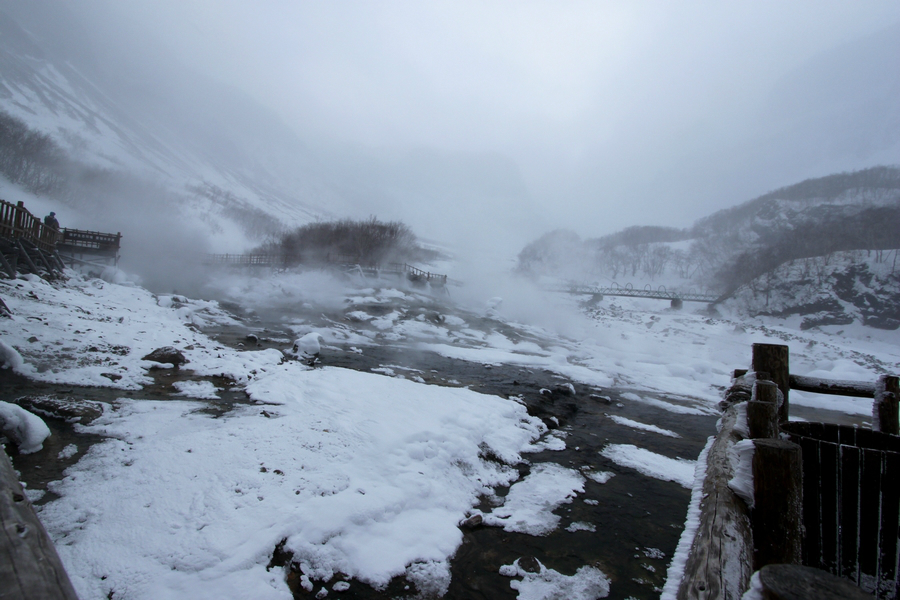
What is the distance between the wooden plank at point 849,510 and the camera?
91.5 inches

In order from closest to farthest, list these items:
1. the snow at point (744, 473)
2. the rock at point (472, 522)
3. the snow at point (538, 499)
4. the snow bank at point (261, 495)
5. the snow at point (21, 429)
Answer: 1. the snow at point (744, 473)
2. the snow bank at point (261, 495)
3. the snow at point (21, 429)
4. the rock at point (472, 522)
5. the snow at point (538, 499)

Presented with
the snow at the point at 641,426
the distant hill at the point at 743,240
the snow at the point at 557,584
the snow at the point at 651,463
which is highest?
the distant hill at the point at 743,240

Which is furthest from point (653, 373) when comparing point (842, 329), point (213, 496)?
point (842, 329)

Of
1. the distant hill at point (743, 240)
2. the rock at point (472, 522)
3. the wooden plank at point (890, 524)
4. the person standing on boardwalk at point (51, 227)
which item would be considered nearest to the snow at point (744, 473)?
the wooden plank at point (890, 524)

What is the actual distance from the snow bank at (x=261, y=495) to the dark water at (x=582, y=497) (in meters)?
0.23

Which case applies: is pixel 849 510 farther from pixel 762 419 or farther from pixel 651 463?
pixel 651 463

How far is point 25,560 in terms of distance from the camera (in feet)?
3.39

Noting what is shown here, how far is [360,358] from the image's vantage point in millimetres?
11953

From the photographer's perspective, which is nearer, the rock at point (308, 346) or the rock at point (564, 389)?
the rock at point (564, 389)

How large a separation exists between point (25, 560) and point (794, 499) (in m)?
2.75

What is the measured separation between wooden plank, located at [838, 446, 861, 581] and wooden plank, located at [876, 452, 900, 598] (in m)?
0.10

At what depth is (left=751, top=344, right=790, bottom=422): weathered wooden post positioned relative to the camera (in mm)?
3596

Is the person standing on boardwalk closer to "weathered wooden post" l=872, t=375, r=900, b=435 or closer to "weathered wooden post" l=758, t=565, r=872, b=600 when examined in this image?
"weathered wooden post" l=758, t=565, r=872, b=600

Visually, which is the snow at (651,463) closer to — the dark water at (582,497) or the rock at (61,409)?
the dark water at (582,497)
